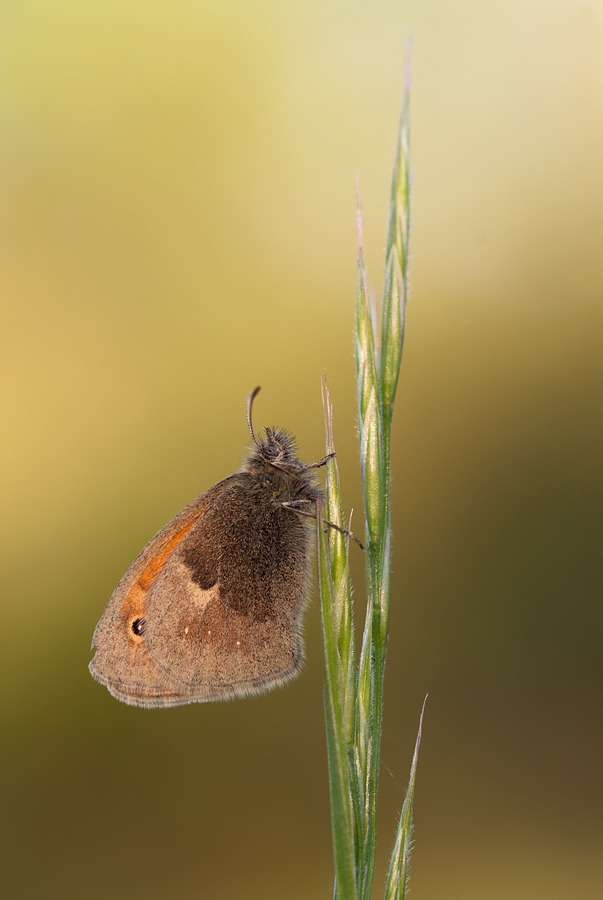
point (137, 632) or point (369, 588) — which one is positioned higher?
point (369, 588)

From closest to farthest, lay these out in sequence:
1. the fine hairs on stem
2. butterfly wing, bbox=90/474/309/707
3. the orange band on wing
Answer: the fine hairs on stem < butterfly wing, bbox=90/474/309/707 < the orange band on wing

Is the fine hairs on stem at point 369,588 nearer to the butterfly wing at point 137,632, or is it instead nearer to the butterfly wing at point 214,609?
the butterfly wing at point 214,609

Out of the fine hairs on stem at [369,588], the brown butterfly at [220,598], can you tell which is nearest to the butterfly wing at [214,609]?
the brown butterfly at [220,598]

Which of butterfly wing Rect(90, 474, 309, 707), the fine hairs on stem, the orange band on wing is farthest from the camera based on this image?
the orange band on wing

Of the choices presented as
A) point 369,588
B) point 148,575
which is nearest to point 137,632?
point 148,575

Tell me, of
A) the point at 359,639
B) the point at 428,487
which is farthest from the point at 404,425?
the point at 359,639

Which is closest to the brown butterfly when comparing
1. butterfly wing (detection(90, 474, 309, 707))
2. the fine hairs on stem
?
butterfly wing (detection(90, 474, 309, 707))

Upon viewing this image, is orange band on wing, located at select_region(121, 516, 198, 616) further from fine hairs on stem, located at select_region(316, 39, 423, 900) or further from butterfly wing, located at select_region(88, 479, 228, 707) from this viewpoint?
fine hairs on stem, located at select_region(316, 39, 423, 900)

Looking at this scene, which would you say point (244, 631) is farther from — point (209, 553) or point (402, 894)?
point (402, 894)

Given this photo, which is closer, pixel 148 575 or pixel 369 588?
pixel 369 588

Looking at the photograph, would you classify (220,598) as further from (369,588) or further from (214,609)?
(369,588)
